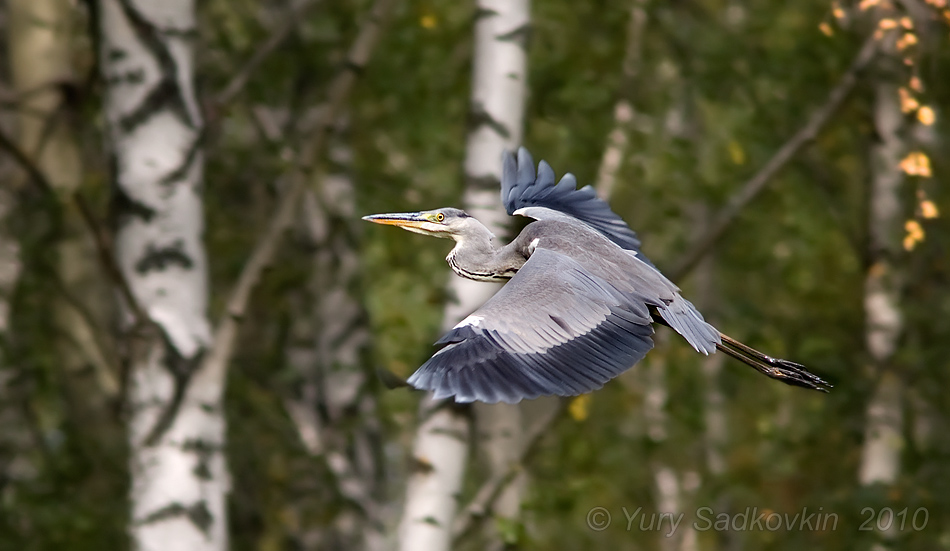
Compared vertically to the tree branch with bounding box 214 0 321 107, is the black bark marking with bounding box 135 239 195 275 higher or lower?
lower

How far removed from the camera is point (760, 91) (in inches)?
252

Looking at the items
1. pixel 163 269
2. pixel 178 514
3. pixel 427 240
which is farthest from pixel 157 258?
pixel 427 240

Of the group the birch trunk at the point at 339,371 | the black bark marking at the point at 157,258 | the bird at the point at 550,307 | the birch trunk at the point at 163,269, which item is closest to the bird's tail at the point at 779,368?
the bird at the point at 550,307

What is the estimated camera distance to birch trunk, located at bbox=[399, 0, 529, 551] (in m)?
3.69

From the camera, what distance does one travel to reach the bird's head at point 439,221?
3938 mm

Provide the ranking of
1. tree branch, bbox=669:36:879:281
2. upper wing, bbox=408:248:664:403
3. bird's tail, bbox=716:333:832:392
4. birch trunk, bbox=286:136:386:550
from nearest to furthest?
upper wing, bbox=408:248:664:403 → bird's tail, bbox=716:333:832:392 → tree branch, bbox=669:36:879:281 → birch trunk, bbox=286:136:386:550

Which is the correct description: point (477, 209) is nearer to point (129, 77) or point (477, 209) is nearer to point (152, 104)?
point (152, 104)

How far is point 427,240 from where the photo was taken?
6809 millimetres

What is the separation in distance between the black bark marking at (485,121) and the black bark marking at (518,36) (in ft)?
0.87

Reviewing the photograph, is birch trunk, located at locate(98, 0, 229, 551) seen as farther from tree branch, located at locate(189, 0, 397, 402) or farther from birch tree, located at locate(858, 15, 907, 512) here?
birch tree, located at locate(858, 15, 907, 512)

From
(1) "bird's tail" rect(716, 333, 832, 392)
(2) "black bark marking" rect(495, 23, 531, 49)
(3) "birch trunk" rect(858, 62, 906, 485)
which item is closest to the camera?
(1) "bird's tail" rect(716, 333, 832, 392)

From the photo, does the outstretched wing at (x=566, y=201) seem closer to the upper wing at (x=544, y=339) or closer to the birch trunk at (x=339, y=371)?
the upper wing at (x=544, y=339)

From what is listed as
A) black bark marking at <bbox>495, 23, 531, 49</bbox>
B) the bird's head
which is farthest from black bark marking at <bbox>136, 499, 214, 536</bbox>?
black bark marking at <bbox>495, 23, 531, 49</bbox>

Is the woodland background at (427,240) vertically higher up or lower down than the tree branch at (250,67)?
lower down
